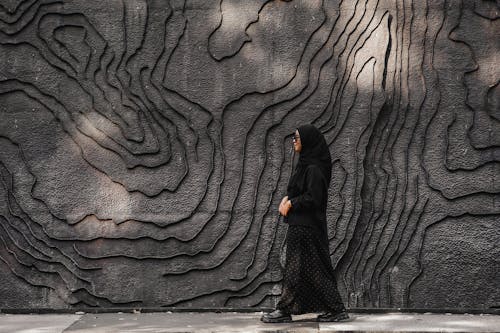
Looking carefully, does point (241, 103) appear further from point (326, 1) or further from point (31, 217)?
point (31, 217)

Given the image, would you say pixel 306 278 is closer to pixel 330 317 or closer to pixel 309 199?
pixel 330 317

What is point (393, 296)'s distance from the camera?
25.4 ft

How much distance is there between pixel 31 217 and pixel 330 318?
10.5 ft

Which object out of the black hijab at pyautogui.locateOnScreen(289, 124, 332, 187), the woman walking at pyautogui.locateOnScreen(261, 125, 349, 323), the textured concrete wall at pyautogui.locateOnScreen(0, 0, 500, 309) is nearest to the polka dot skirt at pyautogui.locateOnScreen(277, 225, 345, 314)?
the woman walking at pyautogui.locateOnScreen(261, 125, 349, 323)

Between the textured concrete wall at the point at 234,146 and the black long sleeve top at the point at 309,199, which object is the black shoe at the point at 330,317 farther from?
the textured concrete wall at the point at 234,146

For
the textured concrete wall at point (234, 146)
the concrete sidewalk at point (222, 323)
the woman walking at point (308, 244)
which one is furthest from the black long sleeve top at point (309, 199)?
the textured concrete wall at point (234, 146)

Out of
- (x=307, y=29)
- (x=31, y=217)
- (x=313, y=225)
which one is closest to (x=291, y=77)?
(x=307, y=29)

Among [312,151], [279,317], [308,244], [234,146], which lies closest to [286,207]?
[308,244]

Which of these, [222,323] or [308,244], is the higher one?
[308,244]

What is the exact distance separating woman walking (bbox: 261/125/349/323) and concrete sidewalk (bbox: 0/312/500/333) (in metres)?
0.19

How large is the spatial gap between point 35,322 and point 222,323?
5.68ft

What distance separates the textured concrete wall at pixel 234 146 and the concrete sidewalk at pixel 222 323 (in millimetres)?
312

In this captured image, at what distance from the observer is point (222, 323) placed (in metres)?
7.00

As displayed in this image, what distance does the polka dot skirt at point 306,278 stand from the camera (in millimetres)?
6688
